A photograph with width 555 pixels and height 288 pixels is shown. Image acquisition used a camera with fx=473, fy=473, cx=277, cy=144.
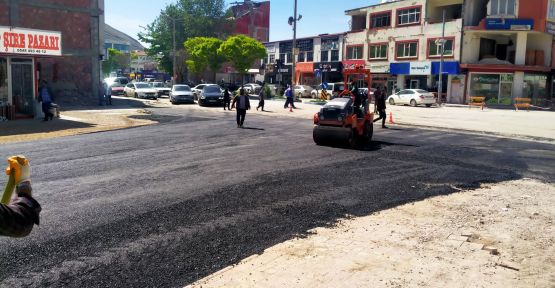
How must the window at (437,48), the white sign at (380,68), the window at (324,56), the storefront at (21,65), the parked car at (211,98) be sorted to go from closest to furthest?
the storefront at (21,65)
the parked car at (211,98)
the window at (437,48)
the white sign at (380,68)
the window at (324,56)

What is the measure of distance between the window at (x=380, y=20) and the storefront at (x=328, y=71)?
616 centimetres

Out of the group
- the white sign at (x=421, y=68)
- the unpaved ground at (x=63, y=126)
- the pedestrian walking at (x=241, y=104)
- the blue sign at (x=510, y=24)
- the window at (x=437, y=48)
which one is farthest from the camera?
the white sign at (x=421, y=68)

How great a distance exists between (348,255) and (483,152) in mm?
9998

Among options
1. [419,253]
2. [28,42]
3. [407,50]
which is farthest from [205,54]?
[419,253]

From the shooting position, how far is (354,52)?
54906mm

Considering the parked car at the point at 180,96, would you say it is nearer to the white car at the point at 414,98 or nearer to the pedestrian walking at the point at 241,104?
the white car at the point at 414,98

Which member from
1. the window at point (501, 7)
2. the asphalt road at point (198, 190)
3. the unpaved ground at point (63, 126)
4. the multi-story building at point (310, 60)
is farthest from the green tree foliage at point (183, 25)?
the asphalt road at point (198, 190)

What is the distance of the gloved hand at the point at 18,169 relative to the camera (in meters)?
2.72

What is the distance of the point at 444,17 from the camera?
42.9 meters

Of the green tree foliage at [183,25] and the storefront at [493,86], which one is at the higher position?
the green tree foliage at [183,25]

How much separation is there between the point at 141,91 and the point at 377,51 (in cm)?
2576

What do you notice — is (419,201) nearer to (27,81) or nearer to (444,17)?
(27,81)

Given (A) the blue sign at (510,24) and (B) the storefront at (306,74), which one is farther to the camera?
(B) the storefront at (306,74)

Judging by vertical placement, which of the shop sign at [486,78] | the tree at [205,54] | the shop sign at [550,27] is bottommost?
the shop sign at [486,78]
